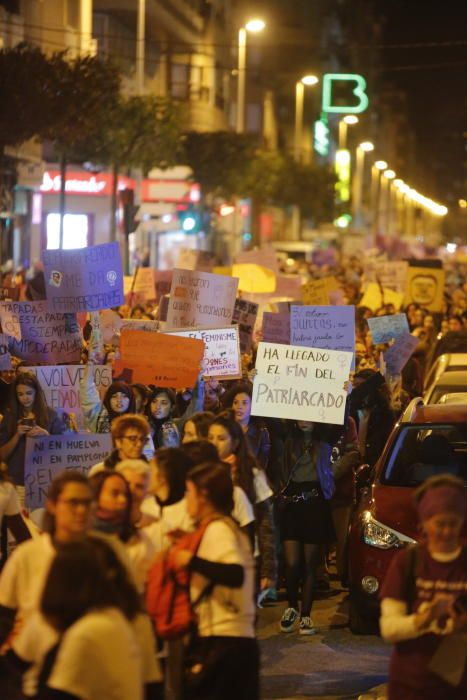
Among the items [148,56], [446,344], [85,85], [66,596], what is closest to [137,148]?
[85,85]

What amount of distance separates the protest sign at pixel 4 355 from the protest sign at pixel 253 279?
9.73 meters

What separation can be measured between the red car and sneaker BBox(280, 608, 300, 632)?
1.32ft

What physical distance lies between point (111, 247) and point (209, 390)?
1454 millimetres

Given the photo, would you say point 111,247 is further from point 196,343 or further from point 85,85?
point 85,85

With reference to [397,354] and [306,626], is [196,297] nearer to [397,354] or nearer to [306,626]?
[397,354]

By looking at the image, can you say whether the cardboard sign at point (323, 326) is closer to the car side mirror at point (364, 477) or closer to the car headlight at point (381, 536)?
the car side mirror at point (364, 477)

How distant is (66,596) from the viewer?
444 centimetres

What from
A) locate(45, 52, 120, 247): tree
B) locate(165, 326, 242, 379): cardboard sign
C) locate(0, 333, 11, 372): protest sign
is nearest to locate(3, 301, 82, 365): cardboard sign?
locate(0, 333, 11, 372): protest sign

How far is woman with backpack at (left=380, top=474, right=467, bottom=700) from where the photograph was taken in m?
5.30

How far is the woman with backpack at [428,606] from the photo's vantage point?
5305 mm

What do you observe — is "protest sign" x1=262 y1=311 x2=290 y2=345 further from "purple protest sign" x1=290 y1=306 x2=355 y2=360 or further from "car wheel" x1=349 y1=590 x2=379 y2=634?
"car wheel" x1=349 y1=590 x2=379 y2=634

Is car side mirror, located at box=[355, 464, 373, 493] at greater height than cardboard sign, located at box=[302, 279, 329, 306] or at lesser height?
lesser

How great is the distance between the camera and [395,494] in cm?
924

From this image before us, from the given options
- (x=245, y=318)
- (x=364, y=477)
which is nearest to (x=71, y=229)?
(x=245, y=318)
